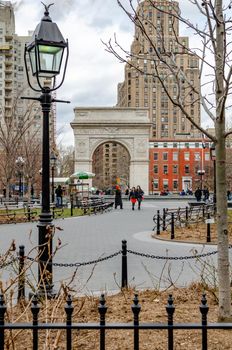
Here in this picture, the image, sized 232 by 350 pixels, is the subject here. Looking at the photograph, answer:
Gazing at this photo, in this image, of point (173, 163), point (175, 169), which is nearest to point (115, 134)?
point (173, 163)

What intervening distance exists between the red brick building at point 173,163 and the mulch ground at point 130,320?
10161cm

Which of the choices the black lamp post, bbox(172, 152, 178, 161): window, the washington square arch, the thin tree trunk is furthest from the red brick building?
the thin tree trunk

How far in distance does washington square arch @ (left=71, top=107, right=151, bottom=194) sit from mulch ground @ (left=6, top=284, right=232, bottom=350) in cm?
5973

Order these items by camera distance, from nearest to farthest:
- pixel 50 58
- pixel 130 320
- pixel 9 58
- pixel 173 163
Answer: pixel 130 320, pixel 50 58, pixel 173 163, pixel 9 58

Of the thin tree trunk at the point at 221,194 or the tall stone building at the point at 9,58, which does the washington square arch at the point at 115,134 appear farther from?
the thin tree trunk at the point at 221,194

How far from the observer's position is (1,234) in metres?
18.2

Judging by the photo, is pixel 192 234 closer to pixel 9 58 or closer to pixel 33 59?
pixel 33 59

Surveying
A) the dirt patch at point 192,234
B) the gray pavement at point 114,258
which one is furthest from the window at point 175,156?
the dirt patch at point 192,234

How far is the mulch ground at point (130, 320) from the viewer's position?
175 inches

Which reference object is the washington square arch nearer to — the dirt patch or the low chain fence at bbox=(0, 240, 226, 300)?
the dirt patch

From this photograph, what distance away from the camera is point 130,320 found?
5371 millimetres

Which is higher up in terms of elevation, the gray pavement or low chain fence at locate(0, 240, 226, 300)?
low chain fence at locate(0, 240, 226, 300)

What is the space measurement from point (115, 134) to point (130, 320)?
62770mm

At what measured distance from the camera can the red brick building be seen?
108062 mm
